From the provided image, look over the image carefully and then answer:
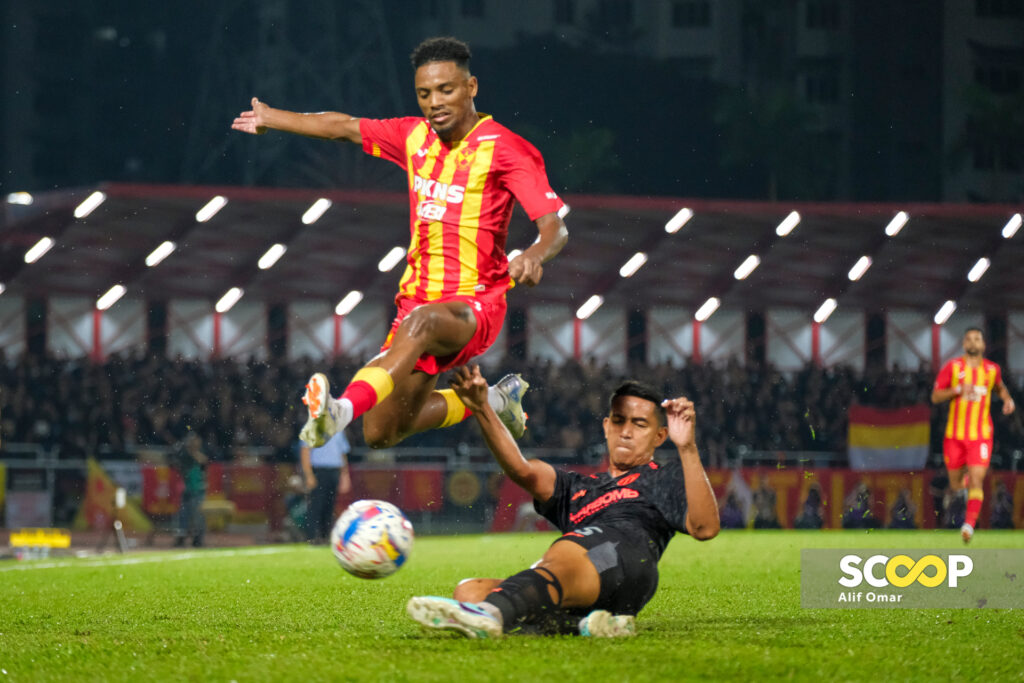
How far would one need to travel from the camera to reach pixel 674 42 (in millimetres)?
68750

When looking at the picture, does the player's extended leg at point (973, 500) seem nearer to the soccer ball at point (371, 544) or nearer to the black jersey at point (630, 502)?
the black jersey at point (630, 502)

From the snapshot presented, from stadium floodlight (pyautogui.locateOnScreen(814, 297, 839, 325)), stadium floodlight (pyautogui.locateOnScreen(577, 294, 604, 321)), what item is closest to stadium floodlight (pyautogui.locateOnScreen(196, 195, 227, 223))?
stadium floodlight (pyautogui.locateOnScreen(577, 294, 604, 321))

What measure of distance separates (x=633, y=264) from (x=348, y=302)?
5.96m

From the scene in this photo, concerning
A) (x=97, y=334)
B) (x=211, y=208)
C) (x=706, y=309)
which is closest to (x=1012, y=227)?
(x=706, y=309)

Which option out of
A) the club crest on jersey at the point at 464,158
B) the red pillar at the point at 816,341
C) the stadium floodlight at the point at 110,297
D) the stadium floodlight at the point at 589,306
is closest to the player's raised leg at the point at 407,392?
the club crest on jersey at the point at 464,158

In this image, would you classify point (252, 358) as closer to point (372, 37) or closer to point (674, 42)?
point (372, 37)

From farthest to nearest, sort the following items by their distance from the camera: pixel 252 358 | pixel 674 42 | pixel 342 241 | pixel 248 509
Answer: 1. pixel 674 42
2. pixel 252 358
3. pixel 342 241
4. pixel 248 509

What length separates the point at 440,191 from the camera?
6.81 m

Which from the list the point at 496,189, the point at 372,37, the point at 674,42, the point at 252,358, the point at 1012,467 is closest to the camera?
the point at 496,189

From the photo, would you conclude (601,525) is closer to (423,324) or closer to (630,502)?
(630,502)

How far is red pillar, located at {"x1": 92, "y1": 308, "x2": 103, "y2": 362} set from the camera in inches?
1023

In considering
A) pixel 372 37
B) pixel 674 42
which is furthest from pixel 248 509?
pixel 674 42

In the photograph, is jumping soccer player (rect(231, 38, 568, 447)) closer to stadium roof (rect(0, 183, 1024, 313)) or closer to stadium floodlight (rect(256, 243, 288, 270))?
stadium roof (rect(0, 183, 1024, 313))

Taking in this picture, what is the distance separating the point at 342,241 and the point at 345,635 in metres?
18.1
